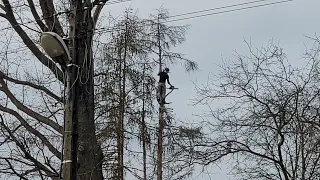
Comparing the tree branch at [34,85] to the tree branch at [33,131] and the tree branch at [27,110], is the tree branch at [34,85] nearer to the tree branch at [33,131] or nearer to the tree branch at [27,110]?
the tree branch at [27,110]

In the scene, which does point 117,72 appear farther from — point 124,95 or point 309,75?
point 309,75

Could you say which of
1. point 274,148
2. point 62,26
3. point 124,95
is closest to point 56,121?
point 62,26

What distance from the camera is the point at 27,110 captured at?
1228cm

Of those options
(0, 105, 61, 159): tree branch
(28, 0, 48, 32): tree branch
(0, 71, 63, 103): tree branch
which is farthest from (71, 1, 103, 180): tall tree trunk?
(28, 0, 48, 32): tree branch

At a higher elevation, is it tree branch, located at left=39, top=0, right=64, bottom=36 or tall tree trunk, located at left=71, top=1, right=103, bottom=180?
tree branch, located at left=39, top=0, right=64, bottom=36

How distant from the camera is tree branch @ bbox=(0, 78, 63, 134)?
12.0 meters

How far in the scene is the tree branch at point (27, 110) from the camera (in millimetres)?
12031

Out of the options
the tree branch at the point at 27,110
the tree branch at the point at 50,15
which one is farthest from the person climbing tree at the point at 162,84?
the tree branch at the point at 27,110

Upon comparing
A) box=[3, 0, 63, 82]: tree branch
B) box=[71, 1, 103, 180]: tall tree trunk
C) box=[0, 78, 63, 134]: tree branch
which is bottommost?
box=[71, 1, 103, 180]: tall tree trunk

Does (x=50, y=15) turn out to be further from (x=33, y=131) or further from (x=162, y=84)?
(x=162, y=84)

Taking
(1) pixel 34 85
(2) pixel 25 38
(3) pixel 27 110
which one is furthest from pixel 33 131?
(2) pixel 25 38

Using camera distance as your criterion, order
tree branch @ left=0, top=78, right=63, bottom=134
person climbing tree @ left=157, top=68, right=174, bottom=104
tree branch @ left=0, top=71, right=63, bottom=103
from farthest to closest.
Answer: person climbing tree @ left=157, top=68, right=174, bottom=104 → tree branch @ left=0, top=71, right=63, bottom=103 → tree branch @ left=0, top=78, right=63, bottom=134

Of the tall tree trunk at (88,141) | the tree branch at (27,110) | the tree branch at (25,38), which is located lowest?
the tall tree trunk at (88,141)

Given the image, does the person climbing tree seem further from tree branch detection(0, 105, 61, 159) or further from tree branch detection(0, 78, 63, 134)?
tree branch detection(0, 105, 61, 159)
